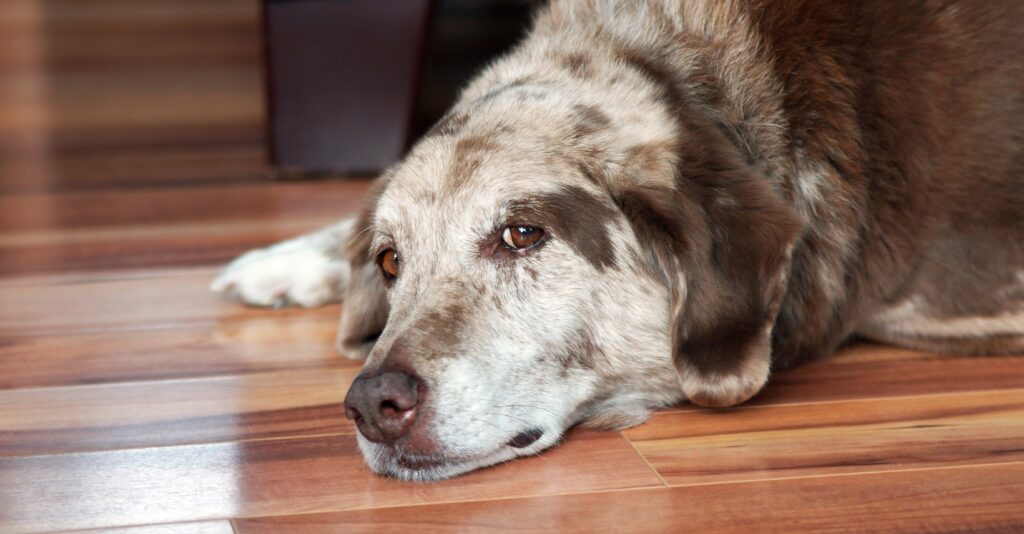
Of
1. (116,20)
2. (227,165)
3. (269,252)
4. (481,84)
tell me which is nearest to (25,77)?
(116,20)

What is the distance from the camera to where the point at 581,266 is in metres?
1.94

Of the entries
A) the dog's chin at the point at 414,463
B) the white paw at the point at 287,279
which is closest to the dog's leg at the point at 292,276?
the white paw at the point at 287,279

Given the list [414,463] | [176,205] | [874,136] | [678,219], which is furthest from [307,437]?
[176,205]

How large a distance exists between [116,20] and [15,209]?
5.84 metres

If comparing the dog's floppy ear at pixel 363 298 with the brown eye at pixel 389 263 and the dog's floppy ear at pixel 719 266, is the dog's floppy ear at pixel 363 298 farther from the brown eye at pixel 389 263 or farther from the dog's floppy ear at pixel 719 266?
the dog's floppy ear at pixel 719 266

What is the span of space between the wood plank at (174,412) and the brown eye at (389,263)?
9.9 inches

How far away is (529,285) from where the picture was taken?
6.32 ft

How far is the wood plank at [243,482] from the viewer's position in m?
1.70

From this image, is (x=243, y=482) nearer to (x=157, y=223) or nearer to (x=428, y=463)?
(x=428, y=463)

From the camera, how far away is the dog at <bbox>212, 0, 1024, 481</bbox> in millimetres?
1887

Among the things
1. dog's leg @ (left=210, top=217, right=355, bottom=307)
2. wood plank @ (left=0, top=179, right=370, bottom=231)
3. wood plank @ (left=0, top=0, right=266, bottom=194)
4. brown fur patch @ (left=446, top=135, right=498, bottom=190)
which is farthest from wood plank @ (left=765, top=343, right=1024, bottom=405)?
wood plank @ (left=0, top=0, right=266, bottom=194)

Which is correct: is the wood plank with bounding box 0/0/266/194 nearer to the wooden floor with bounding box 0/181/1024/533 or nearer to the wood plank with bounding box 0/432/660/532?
the wooden floor with bounding box 0/181/1024/533

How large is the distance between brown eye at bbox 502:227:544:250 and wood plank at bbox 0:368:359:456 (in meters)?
0.42

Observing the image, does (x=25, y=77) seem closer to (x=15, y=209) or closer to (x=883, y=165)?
(x=15, y=209)
